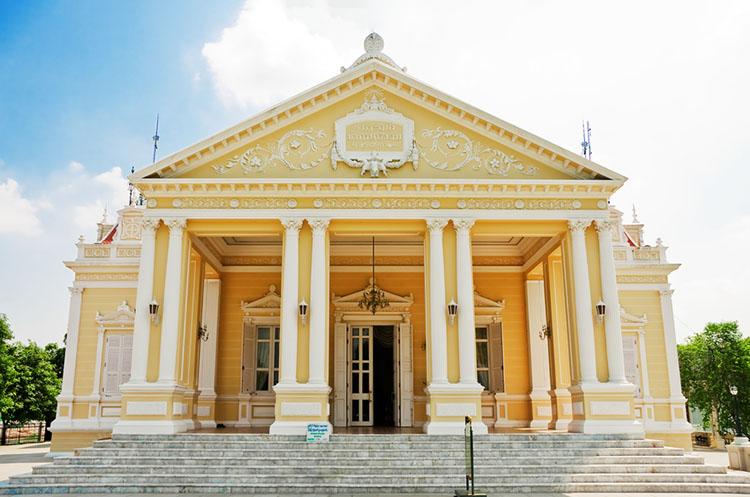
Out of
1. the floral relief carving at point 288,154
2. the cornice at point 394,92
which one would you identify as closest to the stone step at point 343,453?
the cornice at point 394,92

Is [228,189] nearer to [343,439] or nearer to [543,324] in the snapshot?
[343,439]

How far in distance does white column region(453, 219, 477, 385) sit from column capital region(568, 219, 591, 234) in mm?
2158

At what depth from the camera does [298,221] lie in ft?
42.8

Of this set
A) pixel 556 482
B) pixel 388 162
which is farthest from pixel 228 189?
pixel 556 482

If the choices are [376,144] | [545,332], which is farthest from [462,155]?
[545,332]

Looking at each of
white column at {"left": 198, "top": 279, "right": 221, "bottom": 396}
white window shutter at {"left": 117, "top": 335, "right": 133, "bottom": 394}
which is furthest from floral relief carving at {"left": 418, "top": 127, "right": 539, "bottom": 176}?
white window shutter at {"left": 117, "top": 335, "right": 133, "bottom": 394}

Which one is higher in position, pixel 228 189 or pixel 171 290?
pixel 228 189

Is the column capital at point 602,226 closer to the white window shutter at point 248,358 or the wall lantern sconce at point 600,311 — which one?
the wall lantern sconce at point 600,311

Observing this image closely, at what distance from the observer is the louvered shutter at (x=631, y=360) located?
52.1ft

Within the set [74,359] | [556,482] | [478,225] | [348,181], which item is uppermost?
[348,181]

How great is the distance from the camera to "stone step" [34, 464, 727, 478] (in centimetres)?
1025

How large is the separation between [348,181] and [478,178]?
2844 mm

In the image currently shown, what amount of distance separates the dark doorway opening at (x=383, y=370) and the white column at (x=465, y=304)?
12.7ft

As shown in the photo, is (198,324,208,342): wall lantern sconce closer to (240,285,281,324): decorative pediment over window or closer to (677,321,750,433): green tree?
(240,285,281,324): decorative pediment over window
